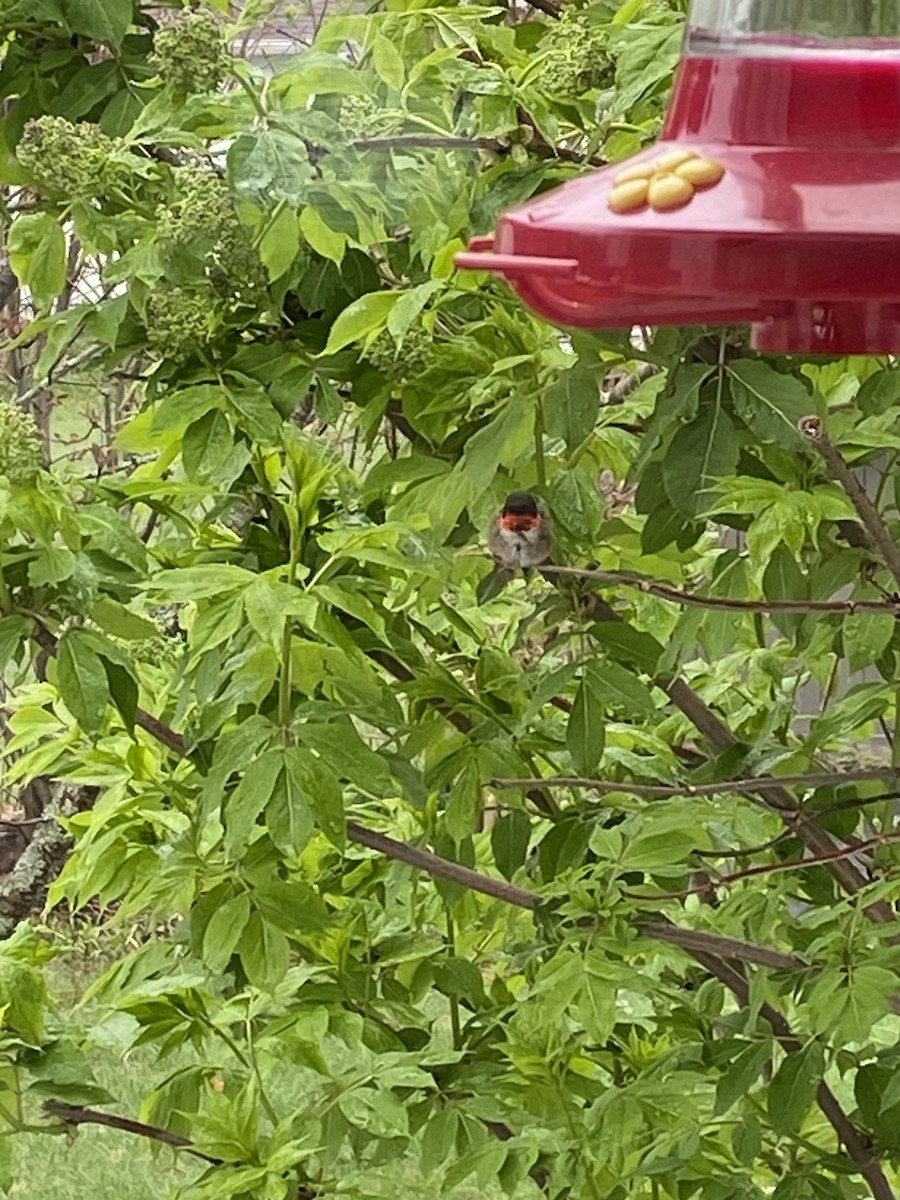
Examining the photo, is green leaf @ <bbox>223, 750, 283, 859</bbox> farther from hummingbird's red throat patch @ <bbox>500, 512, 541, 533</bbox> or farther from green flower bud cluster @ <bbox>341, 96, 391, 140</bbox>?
green flower bud cluster @ <bbox>341, 96, 391, 140</bbox>

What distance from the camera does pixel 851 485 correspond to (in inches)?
33.6

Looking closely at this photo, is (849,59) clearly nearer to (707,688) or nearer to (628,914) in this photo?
(628,914)

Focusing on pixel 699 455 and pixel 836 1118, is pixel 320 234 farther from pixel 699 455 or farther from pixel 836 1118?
pixel 836 1118

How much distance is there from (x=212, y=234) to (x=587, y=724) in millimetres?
394

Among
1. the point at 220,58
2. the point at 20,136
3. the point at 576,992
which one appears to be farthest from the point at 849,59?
the point at 20,136

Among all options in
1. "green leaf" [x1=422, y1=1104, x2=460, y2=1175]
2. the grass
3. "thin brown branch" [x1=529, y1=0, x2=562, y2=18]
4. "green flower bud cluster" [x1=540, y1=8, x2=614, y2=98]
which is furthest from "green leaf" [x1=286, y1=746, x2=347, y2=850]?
the grass

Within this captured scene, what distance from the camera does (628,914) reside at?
1226mm

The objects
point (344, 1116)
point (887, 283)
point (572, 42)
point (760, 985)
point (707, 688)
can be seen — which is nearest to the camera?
point (887, 283)

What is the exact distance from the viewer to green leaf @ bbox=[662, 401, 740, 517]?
3.40ft

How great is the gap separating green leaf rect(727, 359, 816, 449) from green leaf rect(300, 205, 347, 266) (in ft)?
0.84

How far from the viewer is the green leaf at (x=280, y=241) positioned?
1084 millimetres

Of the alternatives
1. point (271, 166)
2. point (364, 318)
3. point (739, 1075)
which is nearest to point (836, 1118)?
point (739, 1075)

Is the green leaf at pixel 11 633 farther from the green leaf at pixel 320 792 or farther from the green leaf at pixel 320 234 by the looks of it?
the green leaf at pixel 320 234

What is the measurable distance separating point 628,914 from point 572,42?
0.57 metres
